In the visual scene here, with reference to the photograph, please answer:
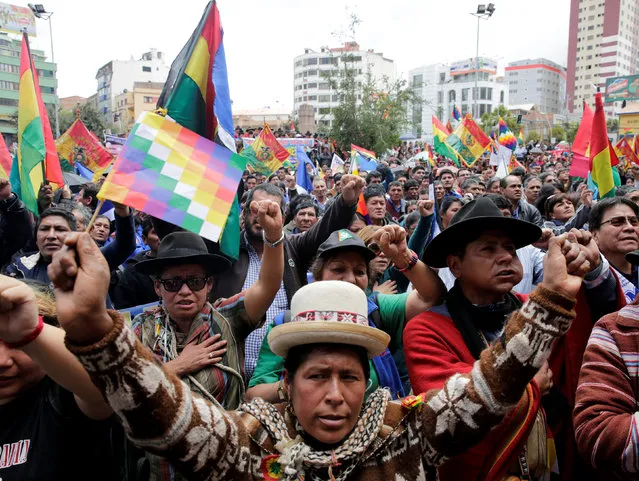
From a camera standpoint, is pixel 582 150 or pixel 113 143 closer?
pixel 582 150

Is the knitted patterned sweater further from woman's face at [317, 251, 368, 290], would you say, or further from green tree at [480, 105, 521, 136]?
green tree at [480, 105, 521, 136]

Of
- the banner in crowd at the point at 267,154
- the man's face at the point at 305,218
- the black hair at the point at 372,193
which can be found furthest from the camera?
the banner in crowd at the point at 267,154

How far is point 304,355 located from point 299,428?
0.24m

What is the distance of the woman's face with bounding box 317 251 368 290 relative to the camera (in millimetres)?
3123

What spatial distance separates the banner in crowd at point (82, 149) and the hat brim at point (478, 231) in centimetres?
976

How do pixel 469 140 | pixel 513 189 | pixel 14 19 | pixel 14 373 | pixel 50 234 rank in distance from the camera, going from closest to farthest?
pixel 14 373
pixel 50 234
pixel 513 189
pixel 469 140
pixel 14 19

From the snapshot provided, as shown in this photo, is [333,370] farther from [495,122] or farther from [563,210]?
[495,122]

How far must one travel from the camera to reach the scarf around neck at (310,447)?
5.62 ft

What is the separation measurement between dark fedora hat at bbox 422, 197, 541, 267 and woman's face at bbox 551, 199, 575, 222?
4.67m

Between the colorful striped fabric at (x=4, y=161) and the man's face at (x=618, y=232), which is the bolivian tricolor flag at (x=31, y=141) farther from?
the man's face at (x=618, y=232)

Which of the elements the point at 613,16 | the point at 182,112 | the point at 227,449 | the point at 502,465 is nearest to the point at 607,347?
the point at 502,465

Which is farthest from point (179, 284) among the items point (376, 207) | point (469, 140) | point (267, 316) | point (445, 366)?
point (469, 140)

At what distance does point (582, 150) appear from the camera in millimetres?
8938

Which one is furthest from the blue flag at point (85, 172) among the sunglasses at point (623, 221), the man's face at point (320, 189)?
the sunglasses at point (623, 221)
